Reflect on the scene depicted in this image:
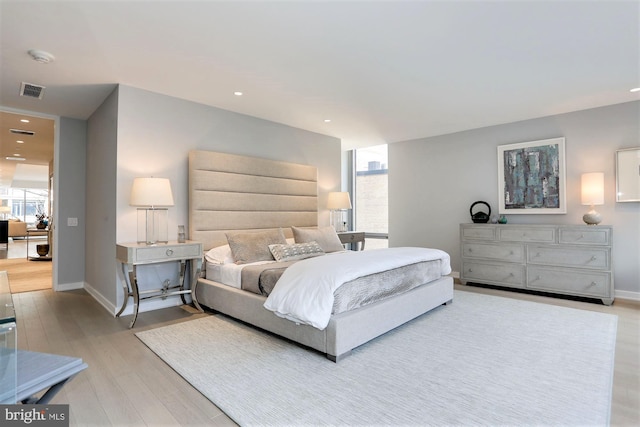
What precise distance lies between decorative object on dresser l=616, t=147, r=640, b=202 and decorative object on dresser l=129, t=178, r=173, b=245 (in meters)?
5.65

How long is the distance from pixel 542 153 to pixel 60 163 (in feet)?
23.8

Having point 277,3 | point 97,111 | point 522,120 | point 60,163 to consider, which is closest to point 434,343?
point 277,3

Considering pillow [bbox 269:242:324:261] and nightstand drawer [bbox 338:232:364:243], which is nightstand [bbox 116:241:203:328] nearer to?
pillow [bbox 269:242:324:261]

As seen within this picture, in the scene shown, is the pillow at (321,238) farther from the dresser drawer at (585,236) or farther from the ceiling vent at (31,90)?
the ceiling vent at (31,90)

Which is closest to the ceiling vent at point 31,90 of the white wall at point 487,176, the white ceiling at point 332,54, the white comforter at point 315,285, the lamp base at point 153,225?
the white ceiling at point 332,54

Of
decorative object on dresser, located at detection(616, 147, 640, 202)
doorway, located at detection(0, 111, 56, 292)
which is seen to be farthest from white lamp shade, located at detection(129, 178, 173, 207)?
decorative object on dresser, located at detection(616, 147, 640, 202)

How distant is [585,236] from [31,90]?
702cm

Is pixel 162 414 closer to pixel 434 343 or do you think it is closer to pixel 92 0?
pixel 434 343

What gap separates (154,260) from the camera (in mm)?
3412

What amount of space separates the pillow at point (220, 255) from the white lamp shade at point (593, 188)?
4730 mm

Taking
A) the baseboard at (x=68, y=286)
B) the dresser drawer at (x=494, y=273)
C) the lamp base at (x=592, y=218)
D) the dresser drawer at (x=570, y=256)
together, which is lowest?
the baseboard at (x=68, y=286)

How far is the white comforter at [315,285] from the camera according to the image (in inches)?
96.9

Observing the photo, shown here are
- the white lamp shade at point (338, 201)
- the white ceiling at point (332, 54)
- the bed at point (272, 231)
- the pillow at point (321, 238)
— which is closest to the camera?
the white ceiling at point (332, 54)

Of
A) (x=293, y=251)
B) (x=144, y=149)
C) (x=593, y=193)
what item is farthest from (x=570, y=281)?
(x=144, y=149)
